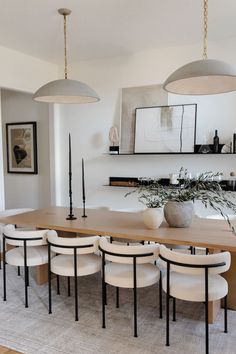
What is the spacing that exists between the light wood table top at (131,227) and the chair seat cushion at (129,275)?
10.3 inches

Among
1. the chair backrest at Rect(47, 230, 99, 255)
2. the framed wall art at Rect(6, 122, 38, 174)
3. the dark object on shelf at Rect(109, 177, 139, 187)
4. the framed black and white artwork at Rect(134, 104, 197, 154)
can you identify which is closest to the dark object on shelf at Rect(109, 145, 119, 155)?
the framed black and white artwork at Rect(134, 104, 197, 154)

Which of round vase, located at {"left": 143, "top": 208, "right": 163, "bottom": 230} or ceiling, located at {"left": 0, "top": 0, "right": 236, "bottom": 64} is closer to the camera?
round vase, located at {"left": 143, "top": 208, "right": 163, "bottom": 230}

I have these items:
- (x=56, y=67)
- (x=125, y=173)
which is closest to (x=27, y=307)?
(x=125, y=173)

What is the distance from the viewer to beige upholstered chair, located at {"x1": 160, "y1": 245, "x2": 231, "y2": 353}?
2.20 m

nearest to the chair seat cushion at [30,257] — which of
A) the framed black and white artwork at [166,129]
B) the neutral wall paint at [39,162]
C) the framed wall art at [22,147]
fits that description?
the framed black and white artwork at [166,129]

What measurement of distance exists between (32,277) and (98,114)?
2812mm

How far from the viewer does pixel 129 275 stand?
258 centimetres

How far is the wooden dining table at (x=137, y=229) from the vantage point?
8.38 ft

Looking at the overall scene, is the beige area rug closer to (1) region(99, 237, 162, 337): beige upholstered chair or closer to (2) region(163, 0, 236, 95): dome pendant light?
(1) region(99, 237, 162, 337): beige upholstered chair

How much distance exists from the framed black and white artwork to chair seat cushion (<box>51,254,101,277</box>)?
2.31m

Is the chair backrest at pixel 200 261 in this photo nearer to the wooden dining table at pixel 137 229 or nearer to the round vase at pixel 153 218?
the wooden dining table at pixel 137 229

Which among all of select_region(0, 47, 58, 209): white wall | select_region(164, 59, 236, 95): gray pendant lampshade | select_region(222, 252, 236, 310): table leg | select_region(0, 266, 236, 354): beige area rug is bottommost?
select_region(0, 266, 236, 354): beige area rug

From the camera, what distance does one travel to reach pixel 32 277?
3.79m

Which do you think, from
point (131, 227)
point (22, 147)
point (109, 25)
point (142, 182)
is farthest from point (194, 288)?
point (22, 147)
